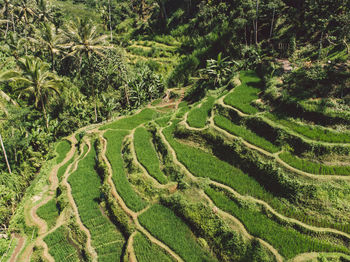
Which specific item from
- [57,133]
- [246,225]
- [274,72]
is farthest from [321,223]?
[57,133]

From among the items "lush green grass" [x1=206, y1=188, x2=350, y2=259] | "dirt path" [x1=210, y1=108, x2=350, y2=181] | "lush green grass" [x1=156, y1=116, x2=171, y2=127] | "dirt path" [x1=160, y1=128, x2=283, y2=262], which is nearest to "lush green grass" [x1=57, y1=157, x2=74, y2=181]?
"lush green grass" [x1=156, y1=116, x2=171, y2=127]

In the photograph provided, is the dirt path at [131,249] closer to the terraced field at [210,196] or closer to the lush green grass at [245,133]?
the terraced field at [210,196]

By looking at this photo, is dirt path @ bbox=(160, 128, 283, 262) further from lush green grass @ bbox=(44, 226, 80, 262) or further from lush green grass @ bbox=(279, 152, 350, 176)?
lush green grass @ bbox=(44, 226, 80, 262)

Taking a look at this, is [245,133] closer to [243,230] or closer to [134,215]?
[243,230]

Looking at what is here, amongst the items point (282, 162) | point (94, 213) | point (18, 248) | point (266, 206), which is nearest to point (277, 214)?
point (266, 206)

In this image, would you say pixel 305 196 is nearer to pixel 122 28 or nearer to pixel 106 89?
pixel 106 89
